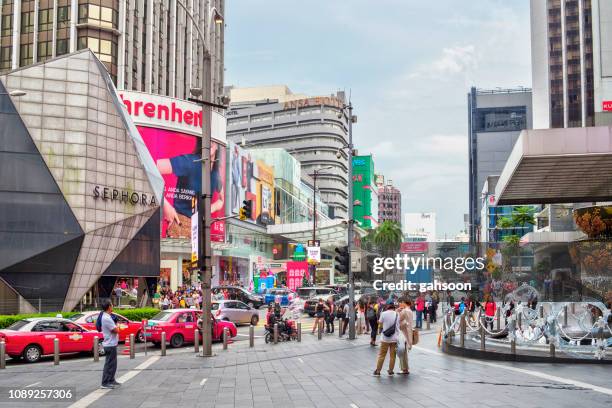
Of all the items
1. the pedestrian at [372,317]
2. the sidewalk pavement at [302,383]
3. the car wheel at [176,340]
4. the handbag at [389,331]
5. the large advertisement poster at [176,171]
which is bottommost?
the car wheel at [176,340]

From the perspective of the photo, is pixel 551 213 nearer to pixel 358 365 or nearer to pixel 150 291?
pixel 150 291

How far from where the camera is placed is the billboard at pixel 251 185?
86.7 meters

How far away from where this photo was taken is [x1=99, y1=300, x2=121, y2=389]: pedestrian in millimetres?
14578

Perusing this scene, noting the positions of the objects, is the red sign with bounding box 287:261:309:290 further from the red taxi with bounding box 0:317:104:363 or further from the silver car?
the red taxi with bounding box 0:317:104:363

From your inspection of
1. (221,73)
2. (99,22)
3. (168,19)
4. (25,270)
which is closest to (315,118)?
(221,73)

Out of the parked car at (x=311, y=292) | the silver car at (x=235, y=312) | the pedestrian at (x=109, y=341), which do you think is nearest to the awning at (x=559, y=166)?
the silver car at (x=235, y=312)

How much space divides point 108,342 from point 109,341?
0.03 meters

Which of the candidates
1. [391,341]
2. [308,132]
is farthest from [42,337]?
[308,132]

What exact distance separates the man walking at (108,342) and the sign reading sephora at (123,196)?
73.8 feet

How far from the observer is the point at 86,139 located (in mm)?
36031

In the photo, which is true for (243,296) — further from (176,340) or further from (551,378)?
(551,378)

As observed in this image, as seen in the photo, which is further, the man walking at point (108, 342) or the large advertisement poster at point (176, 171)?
the large advertisement poster at point (176, 171)

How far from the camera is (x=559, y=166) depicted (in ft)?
86.8

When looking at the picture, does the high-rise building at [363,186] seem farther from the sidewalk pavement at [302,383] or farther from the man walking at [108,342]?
the man walking at [108,342]
